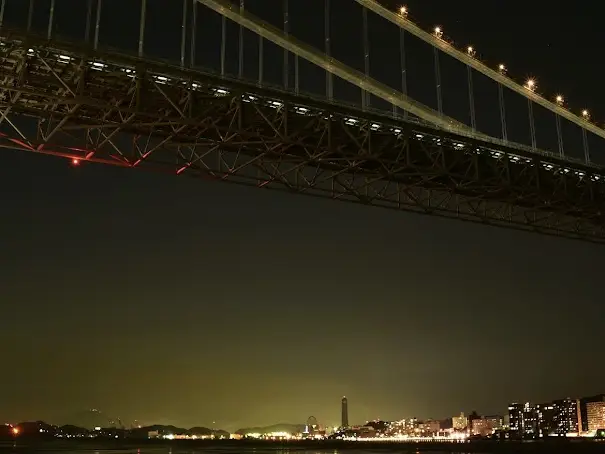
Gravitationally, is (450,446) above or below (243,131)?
below

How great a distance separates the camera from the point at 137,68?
79.0 ft

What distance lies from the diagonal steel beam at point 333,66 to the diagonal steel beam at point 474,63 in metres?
4.32

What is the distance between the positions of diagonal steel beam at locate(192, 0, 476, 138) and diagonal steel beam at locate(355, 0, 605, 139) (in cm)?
432

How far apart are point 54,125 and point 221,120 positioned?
6247 mm

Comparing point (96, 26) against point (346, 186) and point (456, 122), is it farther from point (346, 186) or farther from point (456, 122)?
point (456, 122)

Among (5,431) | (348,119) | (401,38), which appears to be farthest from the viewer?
(5,431)

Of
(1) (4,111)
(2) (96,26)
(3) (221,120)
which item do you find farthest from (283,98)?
(1) (4,111)

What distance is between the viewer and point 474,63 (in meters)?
42.7

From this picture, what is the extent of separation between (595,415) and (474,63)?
15770 centimetres

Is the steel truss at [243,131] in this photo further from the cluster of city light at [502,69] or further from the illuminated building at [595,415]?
the illuminated building at [595,415]

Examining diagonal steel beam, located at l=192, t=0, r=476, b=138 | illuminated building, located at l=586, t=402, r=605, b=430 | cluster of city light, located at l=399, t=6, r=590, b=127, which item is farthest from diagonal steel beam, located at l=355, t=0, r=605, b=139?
illuminated building, located at l=586, t=402, r=605, b=430

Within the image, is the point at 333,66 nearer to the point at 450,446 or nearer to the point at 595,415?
the point at 450,446

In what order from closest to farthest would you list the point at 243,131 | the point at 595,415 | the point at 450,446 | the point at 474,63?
the point at 243,131, the point at 474,63, the point at 450,446, the point at 595,415

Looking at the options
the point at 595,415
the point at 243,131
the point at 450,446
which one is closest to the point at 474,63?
the point at 243,131
